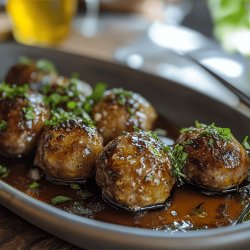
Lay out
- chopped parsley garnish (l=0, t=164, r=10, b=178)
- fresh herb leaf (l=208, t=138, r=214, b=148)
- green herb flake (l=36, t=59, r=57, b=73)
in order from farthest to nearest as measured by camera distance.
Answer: green herb flake (l=36, t=59, r=57, b=73) < chopped parsley garnish (l=0, t=164, r=10, b=178) < fresh herb leaf (l=208, t=138, r=214, b=148)

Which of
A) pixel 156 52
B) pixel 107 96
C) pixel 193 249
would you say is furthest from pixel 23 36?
pixel 193 249

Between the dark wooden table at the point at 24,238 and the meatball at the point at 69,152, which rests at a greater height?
the meatball at the point at 69,152

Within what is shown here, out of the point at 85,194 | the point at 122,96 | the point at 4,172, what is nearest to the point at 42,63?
the point at 122,96

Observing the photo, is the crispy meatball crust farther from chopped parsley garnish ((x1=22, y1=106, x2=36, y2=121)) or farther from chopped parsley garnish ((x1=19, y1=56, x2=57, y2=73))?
chopped parsley garnish ((x1=22, y1=106, x2=36, y2=121))

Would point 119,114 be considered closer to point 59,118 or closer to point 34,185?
point 59,118

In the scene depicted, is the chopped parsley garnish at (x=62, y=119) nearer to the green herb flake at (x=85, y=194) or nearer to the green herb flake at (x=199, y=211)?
the green herb flake at (x=85, y=194)

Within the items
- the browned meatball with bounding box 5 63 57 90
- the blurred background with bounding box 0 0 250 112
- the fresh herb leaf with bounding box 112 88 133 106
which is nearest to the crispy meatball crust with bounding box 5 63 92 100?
the browned meatball with bounding box 5 63 57 90

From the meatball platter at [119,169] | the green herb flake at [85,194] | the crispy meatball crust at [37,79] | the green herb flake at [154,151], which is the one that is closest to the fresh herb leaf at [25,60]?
the crispy meatball crust at [37,79]

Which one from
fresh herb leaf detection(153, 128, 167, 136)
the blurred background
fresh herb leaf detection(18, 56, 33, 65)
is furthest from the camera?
the blurred background

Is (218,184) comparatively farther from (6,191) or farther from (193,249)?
(6,191)

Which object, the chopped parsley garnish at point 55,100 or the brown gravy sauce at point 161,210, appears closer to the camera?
the brown gravy sauce at point 161,210
